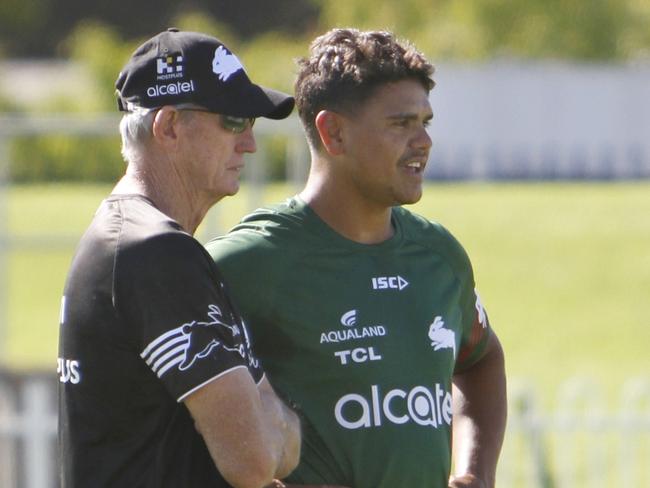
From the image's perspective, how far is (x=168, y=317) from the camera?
2.67m

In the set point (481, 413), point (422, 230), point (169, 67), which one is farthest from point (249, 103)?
point (481, 413)

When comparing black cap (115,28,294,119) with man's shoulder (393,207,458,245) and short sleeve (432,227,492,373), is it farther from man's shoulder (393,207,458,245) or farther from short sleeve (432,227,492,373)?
short sleeve (432,227,492,373)

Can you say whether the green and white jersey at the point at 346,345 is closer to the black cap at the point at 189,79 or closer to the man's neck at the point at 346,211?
the man's neck at the point at 346,211

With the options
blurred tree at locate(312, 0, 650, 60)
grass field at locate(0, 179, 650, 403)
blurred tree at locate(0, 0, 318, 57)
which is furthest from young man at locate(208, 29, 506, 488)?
blurred tree at locate(0, 0, 318, 57)

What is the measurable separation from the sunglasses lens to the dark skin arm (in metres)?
1.11

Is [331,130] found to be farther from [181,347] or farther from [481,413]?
[181,347]

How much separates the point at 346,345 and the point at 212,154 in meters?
0.65

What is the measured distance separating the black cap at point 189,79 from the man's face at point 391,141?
51cm

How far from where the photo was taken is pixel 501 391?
378 centimetres

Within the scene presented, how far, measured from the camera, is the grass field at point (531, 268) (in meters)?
12.5

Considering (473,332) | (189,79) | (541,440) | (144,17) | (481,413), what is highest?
(189,79)

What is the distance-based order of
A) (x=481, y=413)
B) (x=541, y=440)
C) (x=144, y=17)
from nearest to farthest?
1. (x=481, y=413)
2. (x=541, y=440)
3. (x=144, y=17)

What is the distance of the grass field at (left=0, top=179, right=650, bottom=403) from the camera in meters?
12.5

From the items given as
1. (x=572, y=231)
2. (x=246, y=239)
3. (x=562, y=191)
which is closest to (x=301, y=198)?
(x=246, y=239)
